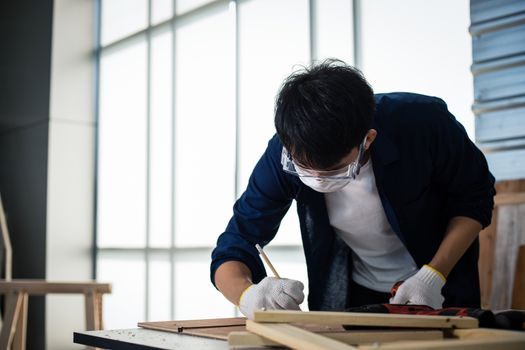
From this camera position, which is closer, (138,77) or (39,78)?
(138,77)

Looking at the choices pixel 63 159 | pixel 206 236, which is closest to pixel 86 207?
pixel 63 159

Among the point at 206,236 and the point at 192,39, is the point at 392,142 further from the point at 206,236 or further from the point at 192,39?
the point at 192,39

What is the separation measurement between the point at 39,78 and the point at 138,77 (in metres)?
1.03

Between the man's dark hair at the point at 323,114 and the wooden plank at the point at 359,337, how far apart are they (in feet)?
1.33

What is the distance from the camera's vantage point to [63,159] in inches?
210

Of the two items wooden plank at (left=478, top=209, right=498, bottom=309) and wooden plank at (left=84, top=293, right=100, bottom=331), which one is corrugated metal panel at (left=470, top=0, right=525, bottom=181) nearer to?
wooden plank at (left=478, top=209, right=498, bottom=309)

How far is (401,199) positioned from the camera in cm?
168

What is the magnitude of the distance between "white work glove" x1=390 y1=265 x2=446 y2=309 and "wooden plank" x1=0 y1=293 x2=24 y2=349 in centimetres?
202

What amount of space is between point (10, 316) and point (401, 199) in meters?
2.05

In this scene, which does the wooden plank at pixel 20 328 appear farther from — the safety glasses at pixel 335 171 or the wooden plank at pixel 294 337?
the wooden plank at pixel 294 337

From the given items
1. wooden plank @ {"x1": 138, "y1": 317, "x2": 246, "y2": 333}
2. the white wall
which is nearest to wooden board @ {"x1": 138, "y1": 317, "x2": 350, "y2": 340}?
wooden plank @ {"x1": 138, "y1": 317, "x2": 246, "y2": 333}

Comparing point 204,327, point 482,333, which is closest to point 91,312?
point 204,327

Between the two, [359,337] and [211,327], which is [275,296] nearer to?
[211,327]

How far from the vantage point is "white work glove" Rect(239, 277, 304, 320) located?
4.80ft
